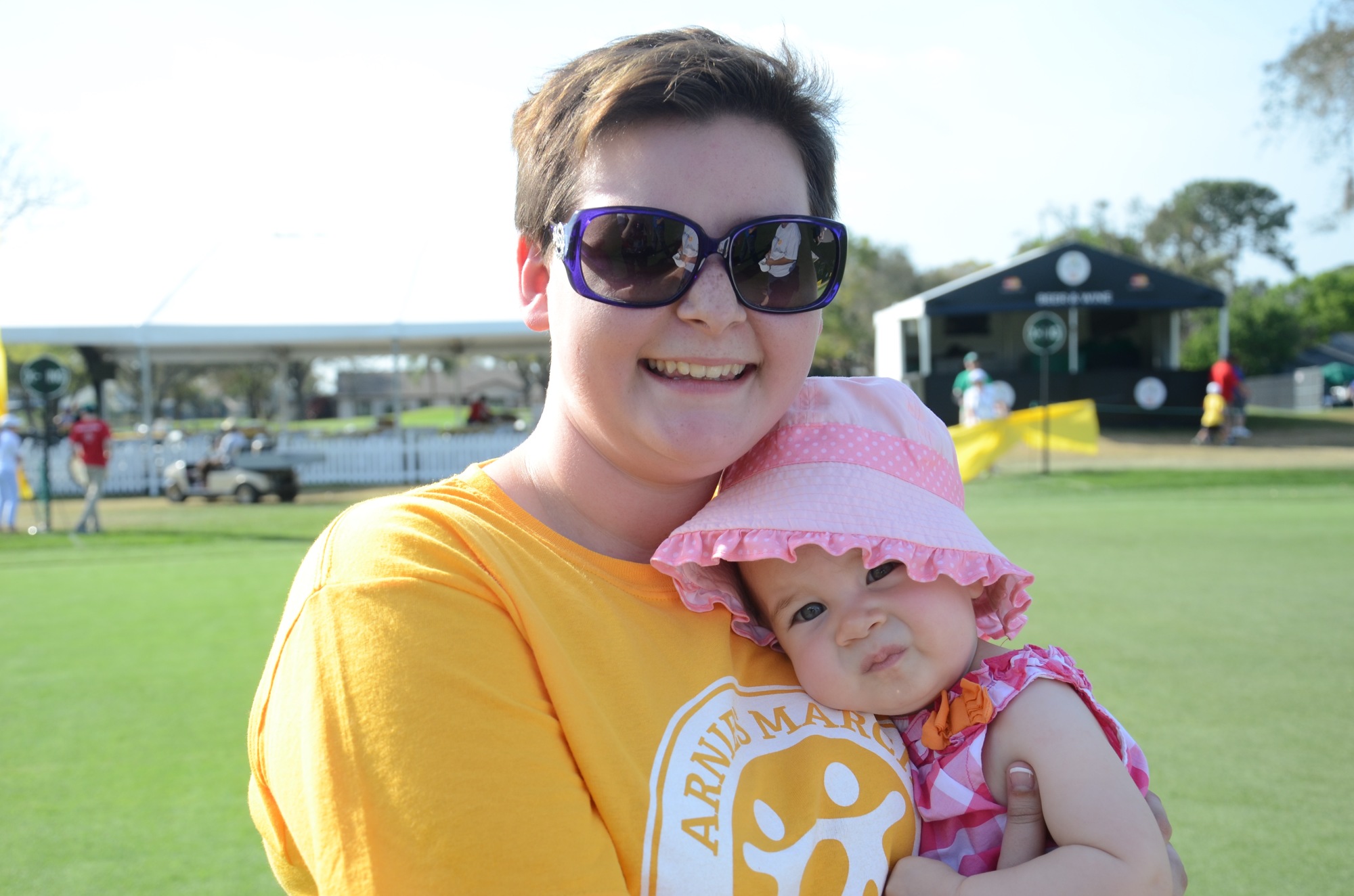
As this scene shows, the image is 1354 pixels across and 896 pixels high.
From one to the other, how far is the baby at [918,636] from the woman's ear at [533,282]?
383mm

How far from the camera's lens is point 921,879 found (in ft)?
4.25

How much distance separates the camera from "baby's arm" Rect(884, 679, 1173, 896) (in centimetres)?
132

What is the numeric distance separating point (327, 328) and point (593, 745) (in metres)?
19.5

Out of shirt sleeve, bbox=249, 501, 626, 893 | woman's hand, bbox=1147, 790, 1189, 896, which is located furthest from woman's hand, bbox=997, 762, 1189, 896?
shirt sleeve, bbox=249, 501, 626, 893

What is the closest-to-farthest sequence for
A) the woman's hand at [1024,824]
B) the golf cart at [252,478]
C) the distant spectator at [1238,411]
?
the woman's hand at [1024,824], the golf cart at [252,478], the distant spectator at [1238,411]

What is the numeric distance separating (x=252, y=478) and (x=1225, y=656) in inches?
618

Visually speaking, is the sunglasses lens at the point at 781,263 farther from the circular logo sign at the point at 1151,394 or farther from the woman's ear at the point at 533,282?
the circular logo sign at the point at 1151,394

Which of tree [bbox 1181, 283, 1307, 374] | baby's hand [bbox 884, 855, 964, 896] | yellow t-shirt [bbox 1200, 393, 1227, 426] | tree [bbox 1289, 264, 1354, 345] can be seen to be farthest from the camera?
tree [bbox 1289, 264, 1354, 345]

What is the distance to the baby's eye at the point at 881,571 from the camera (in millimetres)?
1540

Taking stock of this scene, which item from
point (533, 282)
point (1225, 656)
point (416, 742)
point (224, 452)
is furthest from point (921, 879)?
point (224, 452)

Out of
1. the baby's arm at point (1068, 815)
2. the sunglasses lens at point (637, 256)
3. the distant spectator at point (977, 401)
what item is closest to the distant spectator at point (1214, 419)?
the distant spectator at point (977, 401)

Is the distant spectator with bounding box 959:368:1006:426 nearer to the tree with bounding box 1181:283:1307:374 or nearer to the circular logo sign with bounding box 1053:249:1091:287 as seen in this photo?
the circular logo sign with bounding box 1053:249:1091:287

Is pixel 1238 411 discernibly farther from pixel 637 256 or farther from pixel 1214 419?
pixel 637 256

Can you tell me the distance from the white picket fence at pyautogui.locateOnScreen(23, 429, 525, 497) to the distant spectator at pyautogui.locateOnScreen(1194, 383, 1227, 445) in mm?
14232
